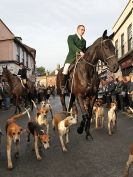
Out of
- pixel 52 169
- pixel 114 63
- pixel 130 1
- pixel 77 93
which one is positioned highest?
pixel 130 1

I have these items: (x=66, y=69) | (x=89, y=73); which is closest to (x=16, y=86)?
(x=66, y=69)

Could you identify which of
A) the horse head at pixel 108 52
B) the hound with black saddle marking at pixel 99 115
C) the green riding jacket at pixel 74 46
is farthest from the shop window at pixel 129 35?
the horse head at pixel 108 52

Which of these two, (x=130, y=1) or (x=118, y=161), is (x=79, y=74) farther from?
(x=130, y=1)

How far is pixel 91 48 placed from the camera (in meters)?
11.4

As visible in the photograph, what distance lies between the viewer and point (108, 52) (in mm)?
10945

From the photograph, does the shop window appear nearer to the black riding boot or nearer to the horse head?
the black riding boot

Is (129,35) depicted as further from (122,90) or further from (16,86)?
(16,86)

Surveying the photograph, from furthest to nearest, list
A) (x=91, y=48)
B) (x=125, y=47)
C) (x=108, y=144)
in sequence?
(x=125, y=47) → (x=91, y=48) → (x=108, y=144)

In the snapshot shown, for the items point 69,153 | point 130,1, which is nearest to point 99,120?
point 69,153

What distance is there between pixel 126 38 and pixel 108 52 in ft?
92.8

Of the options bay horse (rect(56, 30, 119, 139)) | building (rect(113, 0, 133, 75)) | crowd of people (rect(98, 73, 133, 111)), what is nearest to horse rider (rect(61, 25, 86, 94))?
bay horse (rect(56, 30, 119, 139))

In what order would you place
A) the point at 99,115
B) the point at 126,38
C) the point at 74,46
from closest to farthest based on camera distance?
the point at 74,46, the point at 99,115, the point at 126,38

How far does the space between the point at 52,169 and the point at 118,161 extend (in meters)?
1.30

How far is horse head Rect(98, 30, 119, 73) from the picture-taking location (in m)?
10.8
